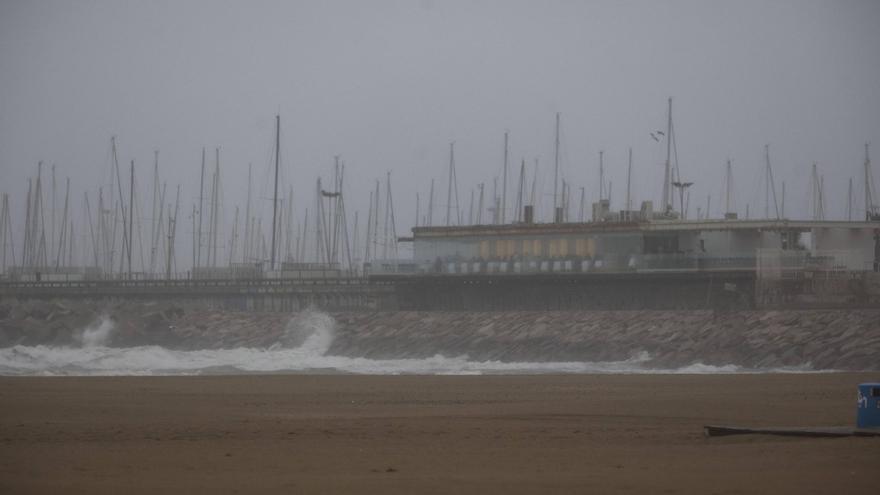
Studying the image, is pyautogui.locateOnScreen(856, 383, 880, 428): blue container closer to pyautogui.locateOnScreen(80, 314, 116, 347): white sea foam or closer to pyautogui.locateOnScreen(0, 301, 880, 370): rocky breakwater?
pyautogui.locateOnScreen(0, 301, 880, 370): rocky breakwater

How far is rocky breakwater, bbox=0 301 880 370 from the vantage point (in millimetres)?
47219

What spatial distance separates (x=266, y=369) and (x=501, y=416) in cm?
2822

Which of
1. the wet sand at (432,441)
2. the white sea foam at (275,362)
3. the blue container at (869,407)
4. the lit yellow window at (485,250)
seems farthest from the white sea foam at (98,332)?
the blue container at (869,407)

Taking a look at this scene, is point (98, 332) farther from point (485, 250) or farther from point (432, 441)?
point (432, 441)

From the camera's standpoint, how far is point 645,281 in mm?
59250

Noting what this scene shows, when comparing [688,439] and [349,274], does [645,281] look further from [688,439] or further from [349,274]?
[688,439]

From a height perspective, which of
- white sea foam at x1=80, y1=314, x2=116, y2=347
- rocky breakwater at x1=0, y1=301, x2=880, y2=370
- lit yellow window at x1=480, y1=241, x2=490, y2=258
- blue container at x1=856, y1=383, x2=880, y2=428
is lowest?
white sea foam at x1=80, y1=314, x2=116, y2=347

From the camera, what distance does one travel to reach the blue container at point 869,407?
2027cm

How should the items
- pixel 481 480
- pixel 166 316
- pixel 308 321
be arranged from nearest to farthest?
1. pixel 481 480
2. pixel 308 321
3. pixel 166 316

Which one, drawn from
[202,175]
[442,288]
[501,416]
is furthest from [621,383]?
[202,175]

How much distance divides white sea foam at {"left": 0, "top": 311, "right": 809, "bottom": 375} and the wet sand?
13.0 metres

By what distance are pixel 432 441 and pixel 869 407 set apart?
678 cm

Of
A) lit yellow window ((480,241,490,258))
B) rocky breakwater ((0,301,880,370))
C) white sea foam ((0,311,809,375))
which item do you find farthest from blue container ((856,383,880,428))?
lit yellow window ((480,241,490,258))

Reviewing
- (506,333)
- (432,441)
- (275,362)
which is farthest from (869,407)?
(275,362)
